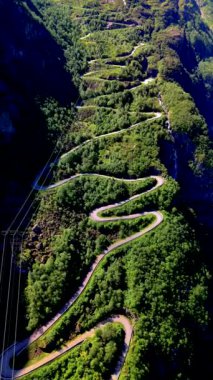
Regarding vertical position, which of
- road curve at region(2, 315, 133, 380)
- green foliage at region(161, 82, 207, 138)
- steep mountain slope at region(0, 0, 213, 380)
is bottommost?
road curve at region(2, 315, 133, 380)

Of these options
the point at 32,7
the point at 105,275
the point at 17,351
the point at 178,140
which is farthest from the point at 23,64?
the point at 17,351

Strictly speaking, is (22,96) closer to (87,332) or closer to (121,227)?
(121,227)

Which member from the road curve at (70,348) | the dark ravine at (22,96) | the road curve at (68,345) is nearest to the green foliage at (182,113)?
the dark ravine at (22,96)

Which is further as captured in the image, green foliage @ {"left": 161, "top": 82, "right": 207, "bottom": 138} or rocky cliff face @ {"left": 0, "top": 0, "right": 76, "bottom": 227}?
green foliage @ {"left": 161, "top": 82, "right": 207, "bottom": 138}

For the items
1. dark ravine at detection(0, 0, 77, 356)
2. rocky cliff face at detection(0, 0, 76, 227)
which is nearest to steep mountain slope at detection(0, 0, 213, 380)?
dark ravine at detection(0, 0, 77, 356)

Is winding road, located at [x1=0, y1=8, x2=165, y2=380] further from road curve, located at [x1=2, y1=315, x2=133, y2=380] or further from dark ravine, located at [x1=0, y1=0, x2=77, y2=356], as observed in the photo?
dark ravine, located at [x1=0, y1=0, x2=77, y2=356]

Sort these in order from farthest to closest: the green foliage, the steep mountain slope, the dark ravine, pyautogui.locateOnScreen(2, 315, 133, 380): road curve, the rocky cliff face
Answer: the green foliage, the rocky cliff face, the dark ravine, the steep mountain slope, pyautogui.locateOnScreen(2, 315, 133, 380): road curve

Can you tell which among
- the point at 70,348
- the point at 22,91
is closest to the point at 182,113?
the point at 22,91

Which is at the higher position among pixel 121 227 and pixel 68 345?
pixel 121 227

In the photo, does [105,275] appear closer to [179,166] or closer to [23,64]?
[179,166]
